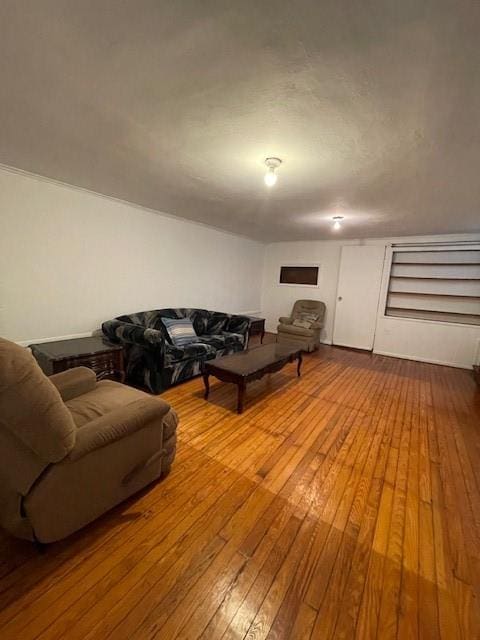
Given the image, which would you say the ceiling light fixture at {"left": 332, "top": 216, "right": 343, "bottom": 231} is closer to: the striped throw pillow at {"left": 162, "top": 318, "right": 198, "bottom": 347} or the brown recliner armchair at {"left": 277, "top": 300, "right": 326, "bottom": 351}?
the brown recliner armchair at {"left": 277, "top": 300, "right": 326, "bottom": 351}

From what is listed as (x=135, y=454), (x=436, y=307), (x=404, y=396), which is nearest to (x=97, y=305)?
(x=135, y=454)

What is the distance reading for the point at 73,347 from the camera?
2.73 meters

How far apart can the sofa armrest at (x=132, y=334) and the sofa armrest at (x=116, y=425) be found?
1.32 metres

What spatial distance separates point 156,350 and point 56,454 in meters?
1.74

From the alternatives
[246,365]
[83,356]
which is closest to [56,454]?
[83,356]

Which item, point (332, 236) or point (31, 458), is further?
point (332, 236)

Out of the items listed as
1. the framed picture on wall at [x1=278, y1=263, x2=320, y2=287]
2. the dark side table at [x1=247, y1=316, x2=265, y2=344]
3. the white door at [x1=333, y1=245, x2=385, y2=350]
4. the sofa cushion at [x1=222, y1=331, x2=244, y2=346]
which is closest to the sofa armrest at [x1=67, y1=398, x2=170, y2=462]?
the sofa cushion at [x1=222, y1=331, x2=244, y2=346]

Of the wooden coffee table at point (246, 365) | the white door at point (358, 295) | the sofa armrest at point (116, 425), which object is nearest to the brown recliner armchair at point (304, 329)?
the white door at point (358, 295)

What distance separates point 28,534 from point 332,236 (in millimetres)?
5594

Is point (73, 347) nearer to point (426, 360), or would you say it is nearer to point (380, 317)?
point (380, 317)

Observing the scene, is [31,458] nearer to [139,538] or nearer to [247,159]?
[139,538]

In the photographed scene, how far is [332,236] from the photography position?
5.25 m

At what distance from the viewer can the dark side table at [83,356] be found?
2.44 metres

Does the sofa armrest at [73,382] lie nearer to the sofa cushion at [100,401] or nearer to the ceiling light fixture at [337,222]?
the sofa cushion at [100,401]
